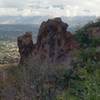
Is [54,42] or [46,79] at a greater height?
[54,42]

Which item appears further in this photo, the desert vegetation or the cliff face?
the cliff face

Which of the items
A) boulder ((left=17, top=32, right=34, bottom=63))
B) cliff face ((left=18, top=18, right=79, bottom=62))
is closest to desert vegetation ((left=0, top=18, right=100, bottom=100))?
cliff face ((left=18, top=18, right=79, bottom=62))

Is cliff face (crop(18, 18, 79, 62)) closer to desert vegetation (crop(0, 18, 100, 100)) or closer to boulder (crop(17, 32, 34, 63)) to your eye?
Answer: boulder (crop(17, 32, 34, 63))

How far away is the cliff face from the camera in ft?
115

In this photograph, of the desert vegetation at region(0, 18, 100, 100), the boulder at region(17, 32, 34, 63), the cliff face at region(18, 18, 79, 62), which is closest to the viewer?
the desert vegetation at region(0, 18, 100, 100)

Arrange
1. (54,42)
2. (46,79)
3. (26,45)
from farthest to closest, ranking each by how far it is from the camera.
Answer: (26,45) < (54,42) < (46,79)

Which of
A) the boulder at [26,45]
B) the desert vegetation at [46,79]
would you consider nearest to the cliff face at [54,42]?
the boulder at [26,45]

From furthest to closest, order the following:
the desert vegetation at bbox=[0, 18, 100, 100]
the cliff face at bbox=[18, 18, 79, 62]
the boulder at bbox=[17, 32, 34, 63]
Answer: the boulder at bbox=[17, 32, 34, 63] < the cliff face at bbox=[18, 18, 79, 62] < the desert vegetation at bbox=[0, 18, 100, 100]

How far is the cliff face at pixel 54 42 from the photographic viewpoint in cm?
3503

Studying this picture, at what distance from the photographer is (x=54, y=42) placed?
3681cm

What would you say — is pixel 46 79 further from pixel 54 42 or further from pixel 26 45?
pixel 26 45

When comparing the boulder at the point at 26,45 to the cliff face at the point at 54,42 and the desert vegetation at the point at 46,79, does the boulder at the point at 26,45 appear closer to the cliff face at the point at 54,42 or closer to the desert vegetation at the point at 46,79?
the cliff face at the point at 54,42


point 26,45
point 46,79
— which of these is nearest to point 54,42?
point 26,45

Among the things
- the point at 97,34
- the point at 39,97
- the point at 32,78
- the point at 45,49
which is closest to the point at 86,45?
the point at 97,34
